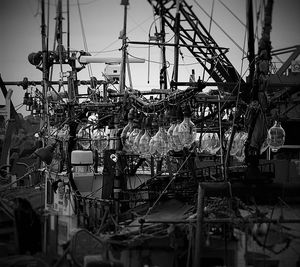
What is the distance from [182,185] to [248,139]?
6.87ft

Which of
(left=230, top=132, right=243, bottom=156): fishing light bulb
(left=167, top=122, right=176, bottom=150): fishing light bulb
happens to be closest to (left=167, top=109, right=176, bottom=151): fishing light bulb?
(left=167, top=122, right=176, bottom=150): fishing light bulb

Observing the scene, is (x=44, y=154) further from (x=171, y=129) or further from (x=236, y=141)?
(x=236, y=141)

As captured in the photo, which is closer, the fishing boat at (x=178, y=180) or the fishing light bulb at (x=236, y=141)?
the fishing boat at (x=178, y=180)

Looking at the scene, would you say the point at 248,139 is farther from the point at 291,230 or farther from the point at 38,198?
the point at 38,198

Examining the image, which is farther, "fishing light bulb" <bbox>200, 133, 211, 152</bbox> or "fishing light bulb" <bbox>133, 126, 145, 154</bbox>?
"fishing light bulb" <bbox>200, 133, 211, 152</bbox>

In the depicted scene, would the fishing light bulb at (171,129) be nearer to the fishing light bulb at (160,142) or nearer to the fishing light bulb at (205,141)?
the fishing light bulb at (160,142)

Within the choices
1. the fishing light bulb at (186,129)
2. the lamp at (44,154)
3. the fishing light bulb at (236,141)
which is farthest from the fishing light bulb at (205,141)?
the lamp at (44,154)

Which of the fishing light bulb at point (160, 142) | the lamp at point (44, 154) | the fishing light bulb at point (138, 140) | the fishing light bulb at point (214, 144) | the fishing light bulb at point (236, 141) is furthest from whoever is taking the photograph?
the lamp at point (44, 154)

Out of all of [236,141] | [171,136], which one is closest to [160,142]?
[171,136]

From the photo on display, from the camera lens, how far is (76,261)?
11.0ft

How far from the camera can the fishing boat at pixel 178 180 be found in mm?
3316

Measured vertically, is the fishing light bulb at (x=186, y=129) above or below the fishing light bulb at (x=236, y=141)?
above

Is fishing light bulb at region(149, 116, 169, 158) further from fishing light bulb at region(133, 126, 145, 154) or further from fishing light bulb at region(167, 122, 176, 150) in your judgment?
fishing light bulb at region(133, 126, 145, 154)

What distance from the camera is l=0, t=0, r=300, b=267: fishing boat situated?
332cm
